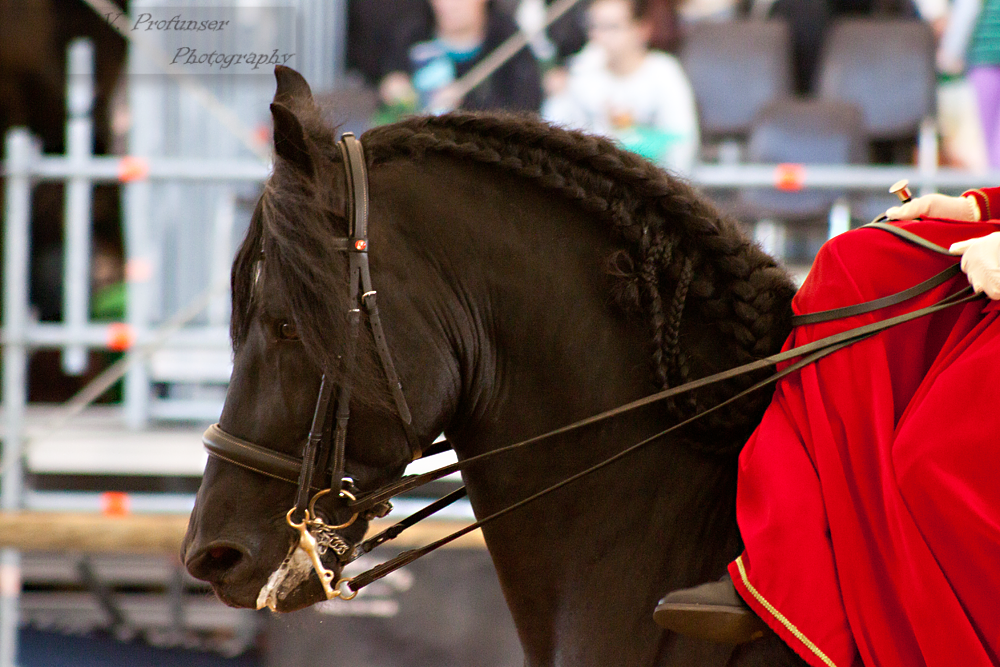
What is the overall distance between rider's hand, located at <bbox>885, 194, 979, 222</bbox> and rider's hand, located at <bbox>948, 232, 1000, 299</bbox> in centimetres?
15

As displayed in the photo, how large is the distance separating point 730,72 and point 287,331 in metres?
4.02

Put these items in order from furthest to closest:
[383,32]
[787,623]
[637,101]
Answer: [383,32] < [637,101] < [787,623]

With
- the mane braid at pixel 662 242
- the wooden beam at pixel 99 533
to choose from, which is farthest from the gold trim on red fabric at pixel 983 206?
the wooden beam at pixel 99 533

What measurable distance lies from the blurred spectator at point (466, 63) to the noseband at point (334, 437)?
3362 millimetres

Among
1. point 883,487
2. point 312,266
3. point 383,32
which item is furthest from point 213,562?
point 383,32

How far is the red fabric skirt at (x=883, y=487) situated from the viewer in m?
0.97

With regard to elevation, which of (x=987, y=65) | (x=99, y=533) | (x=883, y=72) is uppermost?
(x=987, y=65)

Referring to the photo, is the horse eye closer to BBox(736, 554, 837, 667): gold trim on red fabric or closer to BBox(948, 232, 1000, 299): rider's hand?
BBox(736, 554, 837, 667): gold trim on red fabric

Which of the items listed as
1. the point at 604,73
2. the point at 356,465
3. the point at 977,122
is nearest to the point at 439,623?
the point at 356,465

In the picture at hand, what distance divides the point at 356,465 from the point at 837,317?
25.4 inches

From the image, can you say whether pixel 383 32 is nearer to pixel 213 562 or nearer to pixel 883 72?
pixel 883 72

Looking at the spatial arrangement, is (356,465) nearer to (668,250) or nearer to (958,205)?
(668,250)

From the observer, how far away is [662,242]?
1188 mm

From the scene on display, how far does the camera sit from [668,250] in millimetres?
1183
